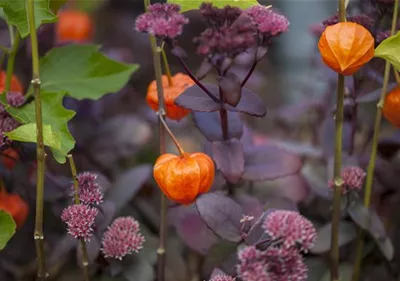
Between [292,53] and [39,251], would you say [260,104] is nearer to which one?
[39,251]

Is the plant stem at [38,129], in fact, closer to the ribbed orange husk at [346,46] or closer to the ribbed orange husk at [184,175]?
the ribbed orange husk at [184,175]

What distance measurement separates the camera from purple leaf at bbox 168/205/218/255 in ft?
A: 3.01

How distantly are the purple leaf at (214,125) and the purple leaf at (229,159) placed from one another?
0.11ft

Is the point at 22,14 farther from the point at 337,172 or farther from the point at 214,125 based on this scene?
the point at 337,172

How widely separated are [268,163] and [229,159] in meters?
0.12

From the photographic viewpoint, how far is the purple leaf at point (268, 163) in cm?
87

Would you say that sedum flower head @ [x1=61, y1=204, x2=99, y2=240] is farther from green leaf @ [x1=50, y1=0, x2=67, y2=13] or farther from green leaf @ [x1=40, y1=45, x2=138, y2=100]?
green leaf @ [x1=50, y1=0, x2=67, y2=13]

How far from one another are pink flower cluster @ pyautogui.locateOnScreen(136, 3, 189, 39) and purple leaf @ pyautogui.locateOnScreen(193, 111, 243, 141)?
8.1 inches

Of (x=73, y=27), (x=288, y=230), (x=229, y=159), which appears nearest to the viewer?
(x=288, y=230)

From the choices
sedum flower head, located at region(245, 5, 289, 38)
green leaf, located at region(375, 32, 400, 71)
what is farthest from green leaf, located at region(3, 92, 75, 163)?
green leaf, located at region(375, 32, 400, 71)

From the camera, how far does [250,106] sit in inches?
29.8

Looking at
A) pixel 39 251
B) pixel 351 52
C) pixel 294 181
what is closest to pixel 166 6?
pixel 351 52

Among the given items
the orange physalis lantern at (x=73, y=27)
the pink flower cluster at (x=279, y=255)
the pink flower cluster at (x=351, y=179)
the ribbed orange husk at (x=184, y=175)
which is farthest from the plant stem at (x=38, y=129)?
the orange physalis lantern at (x=73, y=27)

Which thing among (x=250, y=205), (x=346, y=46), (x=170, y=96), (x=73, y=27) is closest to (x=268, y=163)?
(x=250, y=205)
